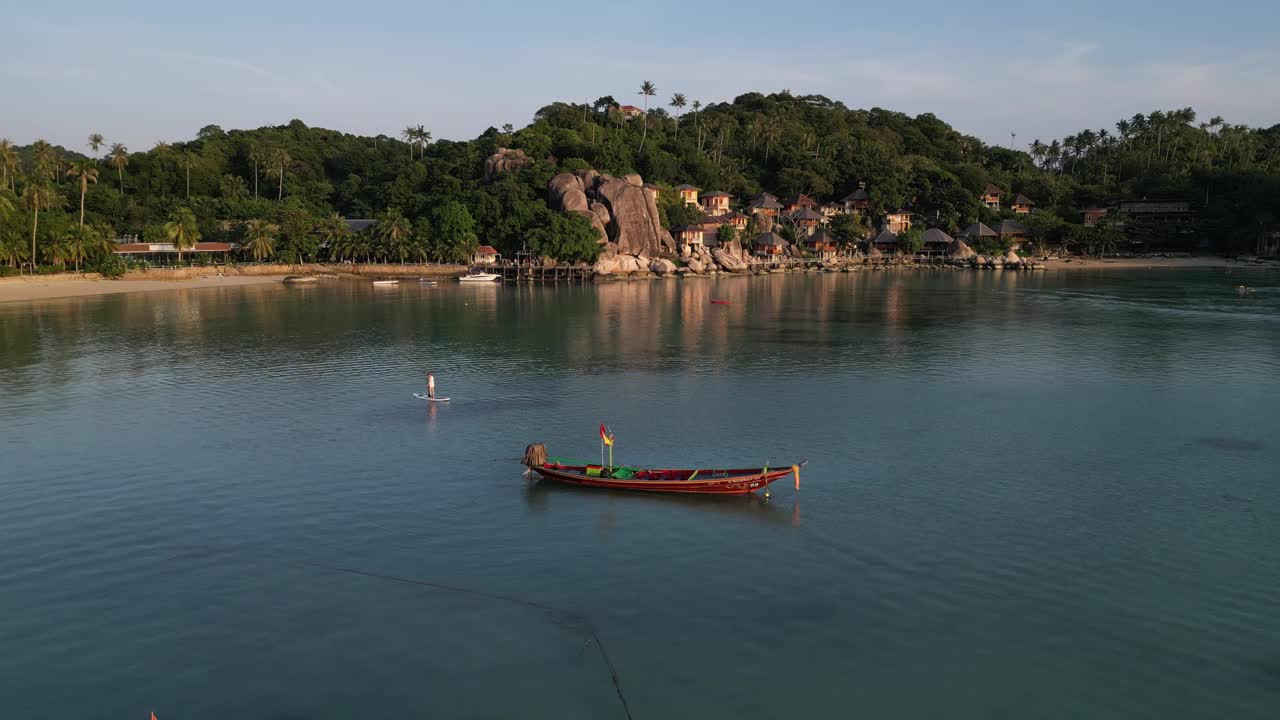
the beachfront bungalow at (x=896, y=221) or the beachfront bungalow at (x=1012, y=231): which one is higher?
the beachfront bungalow at (x=896, y=221)

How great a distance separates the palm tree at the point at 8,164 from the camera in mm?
83938

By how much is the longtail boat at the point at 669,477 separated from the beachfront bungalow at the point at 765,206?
373 ft

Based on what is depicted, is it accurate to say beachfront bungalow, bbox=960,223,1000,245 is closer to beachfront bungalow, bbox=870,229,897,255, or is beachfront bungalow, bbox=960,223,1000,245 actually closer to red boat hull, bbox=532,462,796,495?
beachfront bungalow, bbox=870,229,897,255

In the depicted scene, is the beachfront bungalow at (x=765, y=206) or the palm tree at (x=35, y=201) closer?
the palm tree at (x=35, y=201)

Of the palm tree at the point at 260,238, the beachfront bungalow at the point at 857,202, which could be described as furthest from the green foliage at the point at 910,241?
the palm tree at the point at 260,238

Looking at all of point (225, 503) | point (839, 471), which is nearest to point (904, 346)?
point (839, 471)

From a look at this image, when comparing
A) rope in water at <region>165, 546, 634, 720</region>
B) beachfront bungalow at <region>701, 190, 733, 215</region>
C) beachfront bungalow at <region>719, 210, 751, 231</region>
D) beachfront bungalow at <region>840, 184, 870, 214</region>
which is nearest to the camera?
rope in water at <region>165, 546, 634, 720</region>

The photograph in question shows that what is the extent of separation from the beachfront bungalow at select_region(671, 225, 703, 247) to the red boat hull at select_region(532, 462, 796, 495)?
320 ft

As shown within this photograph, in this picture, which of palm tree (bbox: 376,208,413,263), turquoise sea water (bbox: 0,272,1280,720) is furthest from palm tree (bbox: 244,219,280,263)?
turquoise sea water (bbox: 0,272,1280,720)

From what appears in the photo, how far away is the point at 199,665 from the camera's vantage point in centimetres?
1443

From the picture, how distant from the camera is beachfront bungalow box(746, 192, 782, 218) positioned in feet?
437

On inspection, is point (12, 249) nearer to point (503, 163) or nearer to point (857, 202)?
point (503, 163)

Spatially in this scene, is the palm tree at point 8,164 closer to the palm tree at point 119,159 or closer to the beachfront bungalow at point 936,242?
the palm tree at point 119,159

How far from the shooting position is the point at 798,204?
136 metres
